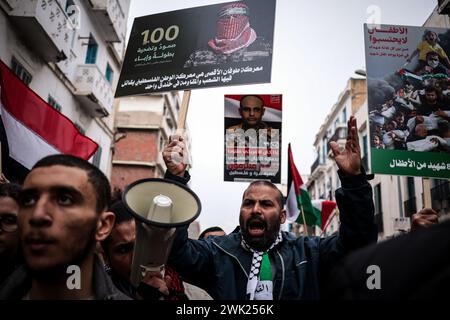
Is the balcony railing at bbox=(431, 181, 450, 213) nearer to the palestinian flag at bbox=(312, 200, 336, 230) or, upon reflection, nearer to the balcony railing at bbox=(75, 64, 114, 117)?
the palestinian flag at bbox=(312, 200, 336, 230)

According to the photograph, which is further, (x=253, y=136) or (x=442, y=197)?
(x=442, y=197)

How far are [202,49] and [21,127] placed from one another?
260cm

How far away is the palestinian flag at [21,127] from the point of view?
15.5 ft

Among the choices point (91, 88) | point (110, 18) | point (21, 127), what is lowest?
point (21, 127)

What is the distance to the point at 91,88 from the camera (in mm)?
12609

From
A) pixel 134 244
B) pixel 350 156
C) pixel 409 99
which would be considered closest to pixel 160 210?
pixel 134 244

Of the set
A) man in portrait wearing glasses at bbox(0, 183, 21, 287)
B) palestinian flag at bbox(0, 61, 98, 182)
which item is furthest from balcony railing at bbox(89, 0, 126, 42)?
man in portrait wearing glasses at bbox(0, 183, 21, 287)

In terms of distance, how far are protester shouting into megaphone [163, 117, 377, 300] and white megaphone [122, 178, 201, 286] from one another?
42 centimetres

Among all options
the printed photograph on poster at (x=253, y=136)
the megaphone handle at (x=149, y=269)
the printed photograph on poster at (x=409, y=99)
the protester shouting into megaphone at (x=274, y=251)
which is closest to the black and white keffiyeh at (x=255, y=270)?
the protester shouting into megaphone at (x=274, y=251)

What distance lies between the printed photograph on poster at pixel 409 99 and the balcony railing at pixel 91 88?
10.3 m

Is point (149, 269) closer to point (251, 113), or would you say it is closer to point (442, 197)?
point (251, 113)

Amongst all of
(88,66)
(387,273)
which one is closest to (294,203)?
(387,273)

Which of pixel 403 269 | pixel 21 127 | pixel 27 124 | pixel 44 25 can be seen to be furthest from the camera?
pixel 44 25

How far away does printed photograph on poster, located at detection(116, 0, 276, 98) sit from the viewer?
3.85 m
